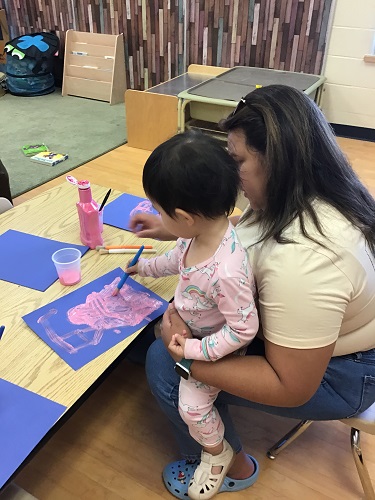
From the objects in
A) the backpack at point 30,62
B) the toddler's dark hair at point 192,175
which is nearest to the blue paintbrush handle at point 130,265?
the toddler's dark hair at point 192,175

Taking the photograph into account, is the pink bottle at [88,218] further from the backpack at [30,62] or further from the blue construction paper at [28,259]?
the backpack at [30,62]

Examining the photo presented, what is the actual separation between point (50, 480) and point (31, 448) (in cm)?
53

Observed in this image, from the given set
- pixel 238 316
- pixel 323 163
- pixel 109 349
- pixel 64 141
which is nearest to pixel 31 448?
pixel 109 349

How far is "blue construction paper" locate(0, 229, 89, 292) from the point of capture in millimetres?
1217

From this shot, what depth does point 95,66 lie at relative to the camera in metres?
4.32

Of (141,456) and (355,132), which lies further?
(355,132)

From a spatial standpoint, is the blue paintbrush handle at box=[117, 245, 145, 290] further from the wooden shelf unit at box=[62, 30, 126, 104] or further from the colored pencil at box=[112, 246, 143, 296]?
the wooden shelf unit at box=[62, 30, 126, 104]

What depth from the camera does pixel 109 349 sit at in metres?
1.01

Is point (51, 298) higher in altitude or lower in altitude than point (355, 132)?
higher

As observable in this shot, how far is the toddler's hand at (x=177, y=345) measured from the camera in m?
1.00

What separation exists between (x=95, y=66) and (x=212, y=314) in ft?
A: 12.8

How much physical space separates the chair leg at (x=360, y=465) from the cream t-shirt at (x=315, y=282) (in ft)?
1.42

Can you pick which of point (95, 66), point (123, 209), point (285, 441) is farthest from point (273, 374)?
point (95, 66)

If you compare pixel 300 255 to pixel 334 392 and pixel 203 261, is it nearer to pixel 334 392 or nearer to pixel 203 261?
pixel 203 261
